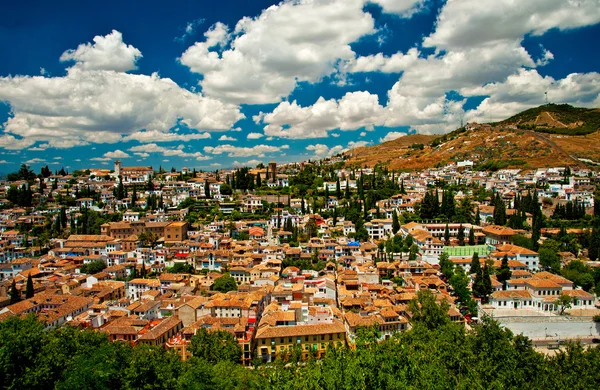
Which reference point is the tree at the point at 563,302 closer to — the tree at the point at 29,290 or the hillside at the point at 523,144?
the tree at the point at 29,290

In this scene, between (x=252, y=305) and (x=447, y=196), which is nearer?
(x=252, y=305)

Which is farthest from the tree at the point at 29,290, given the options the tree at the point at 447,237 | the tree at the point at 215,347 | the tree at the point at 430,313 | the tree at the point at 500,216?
the tree at the point at 500,216

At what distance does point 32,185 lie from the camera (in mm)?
60656

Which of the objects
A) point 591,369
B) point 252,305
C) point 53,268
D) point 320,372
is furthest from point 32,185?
point 591,369

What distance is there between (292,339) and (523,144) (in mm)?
73718

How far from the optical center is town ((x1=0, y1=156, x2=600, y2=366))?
2281 centimetres

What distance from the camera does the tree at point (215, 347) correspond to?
60.5ft

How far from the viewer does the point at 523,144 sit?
77938 millimetres

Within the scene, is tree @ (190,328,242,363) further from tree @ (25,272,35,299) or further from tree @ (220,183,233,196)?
tree @ (220,183,233,196)

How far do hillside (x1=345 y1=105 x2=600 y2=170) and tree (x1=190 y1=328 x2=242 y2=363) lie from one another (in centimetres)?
6237

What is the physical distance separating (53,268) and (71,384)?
80.0ft

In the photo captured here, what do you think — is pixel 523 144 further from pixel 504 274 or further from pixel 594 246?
pixel 504 274

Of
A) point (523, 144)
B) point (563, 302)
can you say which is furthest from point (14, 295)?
point (523, 144)

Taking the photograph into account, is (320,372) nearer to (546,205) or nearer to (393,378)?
(393,378)
